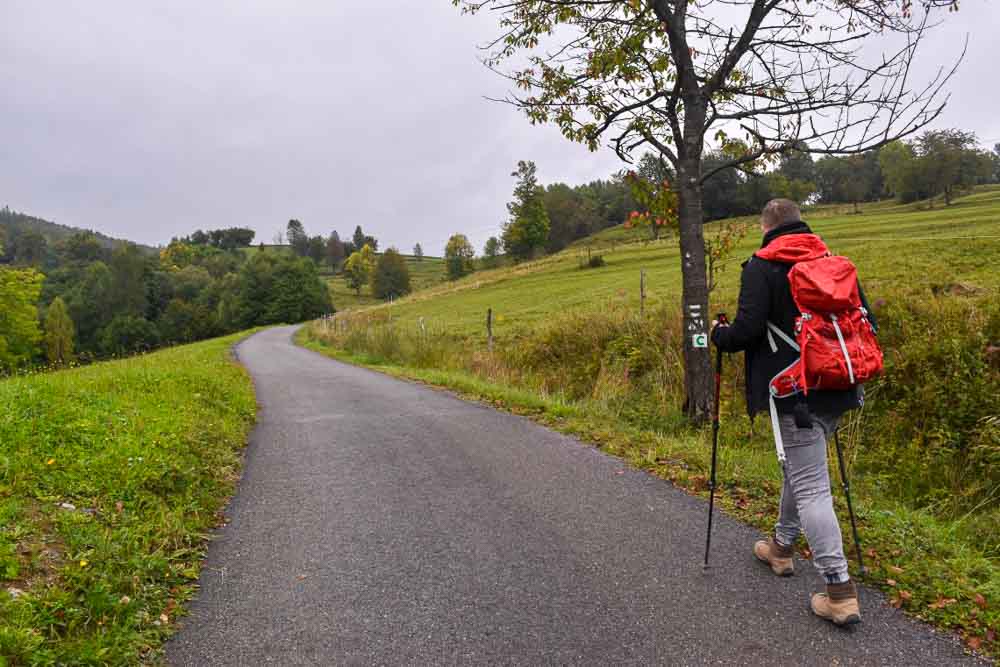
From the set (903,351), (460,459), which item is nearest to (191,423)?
(460,459)

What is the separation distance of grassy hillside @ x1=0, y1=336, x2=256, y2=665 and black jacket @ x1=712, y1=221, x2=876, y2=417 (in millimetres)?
3684

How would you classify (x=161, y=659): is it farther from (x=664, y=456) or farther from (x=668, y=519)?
(x=664, y=456)

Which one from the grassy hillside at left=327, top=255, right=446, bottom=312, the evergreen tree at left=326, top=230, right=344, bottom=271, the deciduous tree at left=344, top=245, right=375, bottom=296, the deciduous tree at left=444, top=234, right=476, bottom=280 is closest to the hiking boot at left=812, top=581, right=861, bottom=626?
the grassy hillside at left=327, top=255, right=446, bottom=312

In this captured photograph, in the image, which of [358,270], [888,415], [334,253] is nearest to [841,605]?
[888,415]

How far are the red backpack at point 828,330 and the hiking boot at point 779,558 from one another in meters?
1.10

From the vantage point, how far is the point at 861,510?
4.30 m

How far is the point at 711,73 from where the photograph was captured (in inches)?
267

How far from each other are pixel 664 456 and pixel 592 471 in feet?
2.82

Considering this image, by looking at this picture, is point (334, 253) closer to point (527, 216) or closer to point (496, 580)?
point (527, 216)

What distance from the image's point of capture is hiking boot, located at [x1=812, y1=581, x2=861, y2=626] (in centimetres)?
284

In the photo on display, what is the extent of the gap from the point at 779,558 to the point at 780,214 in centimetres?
219

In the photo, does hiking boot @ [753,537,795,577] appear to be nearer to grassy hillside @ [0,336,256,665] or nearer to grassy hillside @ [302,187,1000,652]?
grassy hillside @ [302,187,1000,652]

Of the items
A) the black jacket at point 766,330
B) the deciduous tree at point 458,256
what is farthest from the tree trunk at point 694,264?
the deciduous tree at point 458,256

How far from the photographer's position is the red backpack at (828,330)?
115 inches
